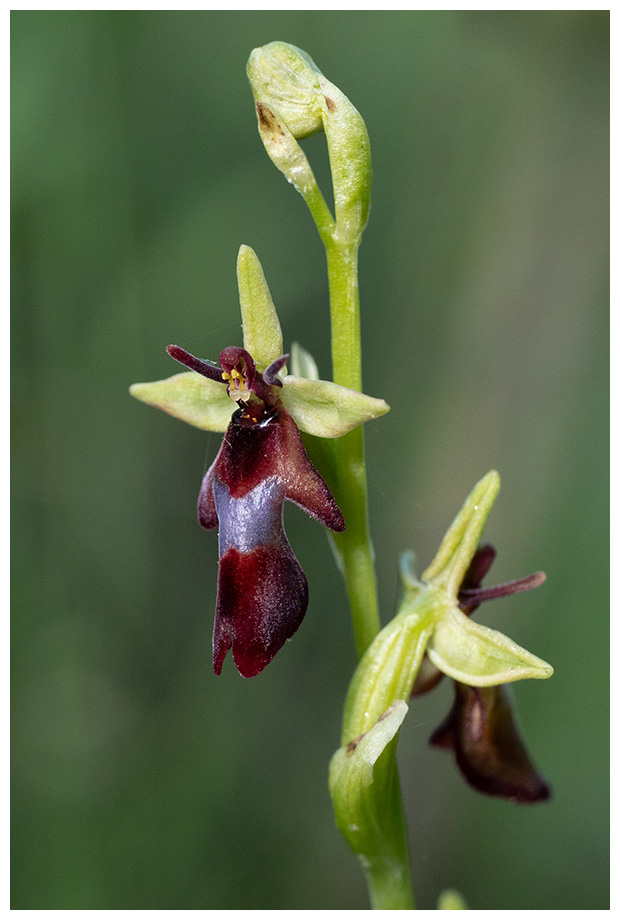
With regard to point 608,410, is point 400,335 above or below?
above

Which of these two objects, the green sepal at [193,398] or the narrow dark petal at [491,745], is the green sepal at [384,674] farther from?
the green sepal at [193,398]

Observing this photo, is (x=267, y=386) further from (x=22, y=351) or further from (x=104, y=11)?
(x=104, y=11)

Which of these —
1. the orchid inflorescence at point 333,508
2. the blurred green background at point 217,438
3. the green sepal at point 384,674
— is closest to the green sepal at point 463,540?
the orchid inflorescence at point 333,508

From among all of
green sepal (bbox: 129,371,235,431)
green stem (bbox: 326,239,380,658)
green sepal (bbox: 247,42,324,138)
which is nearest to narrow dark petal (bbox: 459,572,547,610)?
green stem (bbox: 326,239,380,658)

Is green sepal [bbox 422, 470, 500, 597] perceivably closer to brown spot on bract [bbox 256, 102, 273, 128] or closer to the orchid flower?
the orchid flower

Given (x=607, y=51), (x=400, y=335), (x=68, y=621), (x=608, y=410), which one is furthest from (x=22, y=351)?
(x=607, y=51)

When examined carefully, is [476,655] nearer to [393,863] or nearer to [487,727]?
[487,727]
